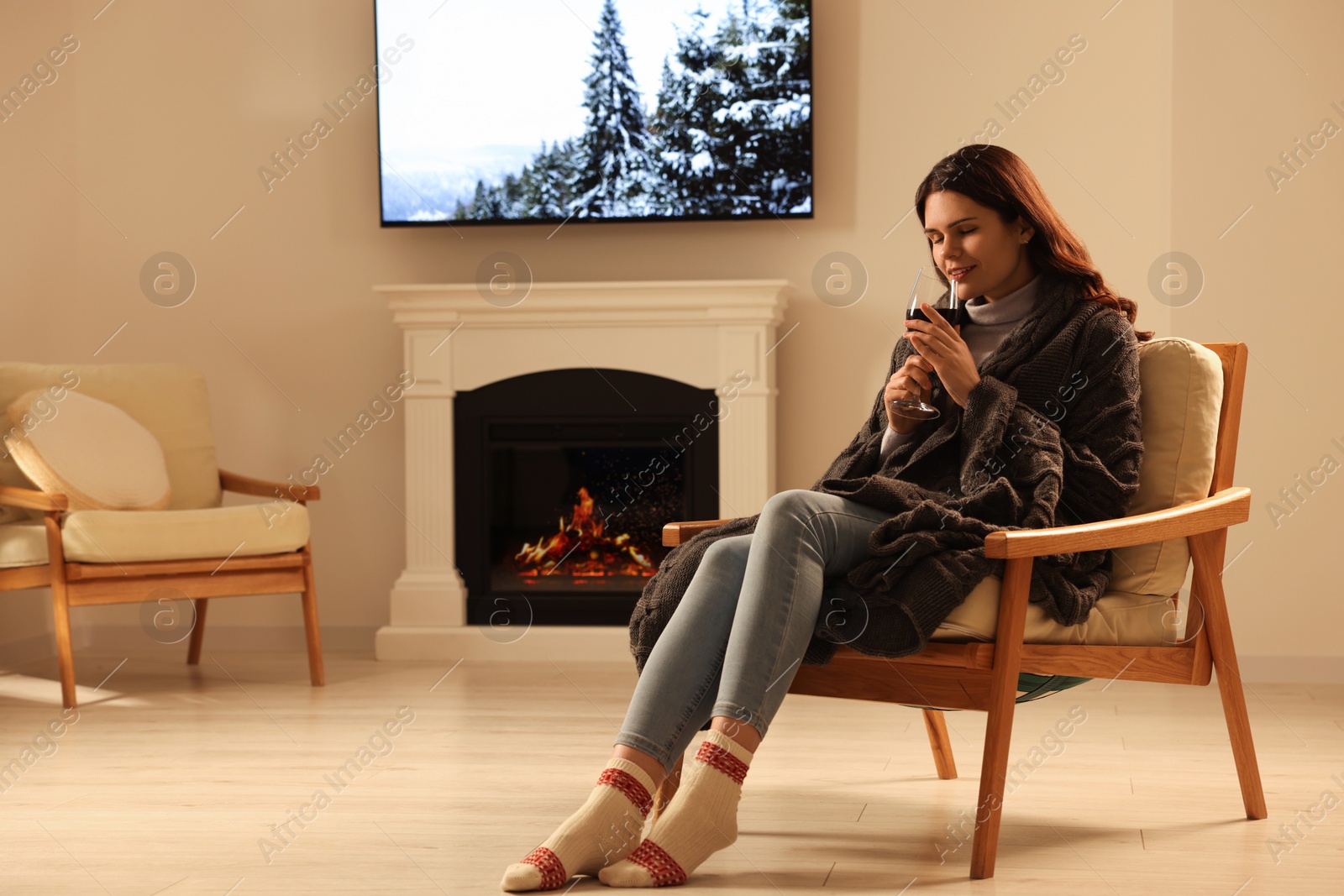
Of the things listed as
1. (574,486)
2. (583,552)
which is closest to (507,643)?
(583,552)

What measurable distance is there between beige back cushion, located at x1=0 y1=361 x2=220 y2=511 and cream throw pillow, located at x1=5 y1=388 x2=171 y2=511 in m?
0.12

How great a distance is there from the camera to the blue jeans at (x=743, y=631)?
68.6 inches

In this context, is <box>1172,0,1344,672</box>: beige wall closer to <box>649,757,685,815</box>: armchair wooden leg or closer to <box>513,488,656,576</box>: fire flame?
<box>513,488,656,576</box>: fire flame

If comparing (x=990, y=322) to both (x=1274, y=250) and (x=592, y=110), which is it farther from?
(x=592, y=110)

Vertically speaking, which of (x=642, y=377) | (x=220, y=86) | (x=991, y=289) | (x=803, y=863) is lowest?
(x=803, y=863)

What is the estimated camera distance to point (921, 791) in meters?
2.35

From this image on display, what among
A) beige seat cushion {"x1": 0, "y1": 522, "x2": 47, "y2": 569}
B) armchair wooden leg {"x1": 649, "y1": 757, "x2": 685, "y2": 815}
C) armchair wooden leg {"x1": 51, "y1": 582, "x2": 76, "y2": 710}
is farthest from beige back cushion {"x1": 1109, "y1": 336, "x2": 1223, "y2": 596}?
beige seat cushion {"x1": 0, "y1": 522, "x2": 47, "y2": 569}

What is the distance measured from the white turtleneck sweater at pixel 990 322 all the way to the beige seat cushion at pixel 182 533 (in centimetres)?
190

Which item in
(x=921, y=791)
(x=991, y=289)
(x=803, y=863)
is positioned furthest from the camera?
(x=921, y=791)

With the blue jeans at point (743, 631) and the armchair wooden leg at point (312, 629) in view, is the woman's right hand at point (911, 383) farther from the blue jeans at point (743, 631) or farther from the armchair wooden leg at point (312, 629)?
the armchair wooden leg at point (312, 629)

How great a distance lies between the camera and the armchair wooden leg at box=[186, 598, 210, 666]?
384cm

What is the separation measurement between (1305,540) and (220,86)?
3.56m

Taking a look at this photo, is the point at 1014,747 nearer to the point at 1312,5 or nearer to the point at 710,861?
the point at 710,861

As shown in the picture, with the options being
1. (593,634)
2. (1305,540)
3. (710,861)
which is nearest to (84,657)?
(593,634)
